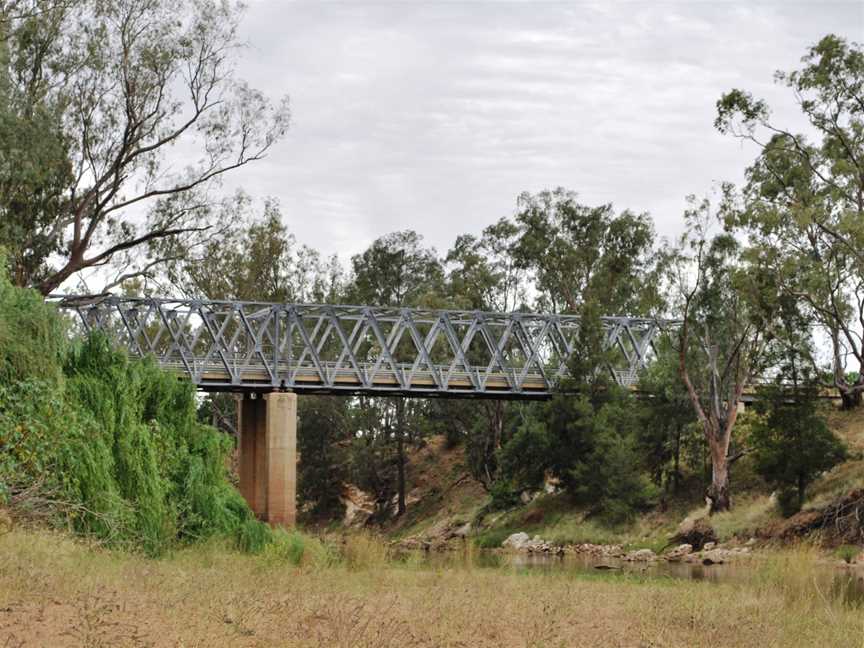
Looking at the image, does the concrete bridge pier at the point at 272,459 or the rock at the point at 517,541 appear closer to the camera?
the concrete bridge pier at the point at 272,459

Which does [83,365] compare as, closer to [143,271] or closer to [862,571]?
[143,271]

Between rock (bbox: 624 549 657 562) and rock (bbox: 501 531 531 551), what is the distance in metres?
7.77

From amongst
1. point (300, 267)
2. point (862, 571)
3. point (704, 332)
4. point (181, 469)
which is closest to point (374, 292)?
point (300, 267)

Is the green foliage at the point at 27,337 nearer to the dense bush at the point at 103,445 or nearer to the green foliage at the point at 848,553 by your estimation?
the dense bush at the point at 103,445

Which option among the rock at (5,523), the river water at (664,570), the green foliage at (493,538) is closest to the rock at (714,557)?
the river water at (664,570)

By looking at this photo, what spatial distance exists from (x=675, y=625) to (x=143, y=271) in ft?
91.9

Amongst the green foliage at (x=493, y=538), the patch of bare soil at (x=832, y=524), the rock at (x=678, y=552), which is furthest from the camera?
the green foliage at (x=493, y=538)

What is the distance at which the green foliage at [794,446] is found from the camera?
1758 inches

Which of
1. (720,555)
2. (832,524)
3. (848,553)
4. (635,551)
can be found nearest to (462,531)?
(635,551)

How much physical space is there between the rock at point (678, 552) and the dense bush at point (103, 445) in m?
23.3

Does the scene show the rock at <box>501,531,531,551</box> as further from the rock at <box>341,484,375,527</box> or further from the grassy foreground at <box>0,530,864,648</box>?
the grassy foreground at <box>0,530,864,648</box>

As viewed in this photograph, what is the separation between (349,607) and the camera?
1559 cm

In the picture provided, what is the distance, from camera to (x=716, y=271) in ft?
154

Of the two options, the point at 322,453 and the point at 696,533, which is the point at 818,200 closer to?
the point at 696,533
